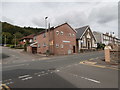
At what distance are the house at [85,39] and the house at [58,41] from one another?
2951 millimetres

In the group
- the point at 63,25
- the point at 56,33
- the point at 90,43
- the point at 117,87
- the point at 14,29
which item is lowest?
the point at 117,87

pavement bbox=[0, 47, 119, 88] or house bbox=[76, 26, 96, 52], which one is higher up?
house bbox=[76, 26, 96, 52]

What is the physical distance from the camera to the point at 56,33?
26984 mm

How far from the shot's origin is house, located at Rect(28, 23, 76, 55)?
26688 mm

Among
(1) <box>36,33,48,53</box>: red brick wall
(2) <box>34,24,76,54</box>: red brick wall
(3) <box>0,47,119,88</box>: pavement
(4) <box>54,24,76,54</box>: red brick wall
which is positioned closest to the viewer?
(3) <box>0,47,119,88</box>: pavement

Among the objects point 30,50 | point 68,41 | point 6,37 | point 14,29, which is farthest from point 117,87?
point 14,29

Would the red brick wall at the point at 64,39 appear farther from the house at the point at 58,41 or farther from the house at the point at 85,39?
the house at the point at 85,39

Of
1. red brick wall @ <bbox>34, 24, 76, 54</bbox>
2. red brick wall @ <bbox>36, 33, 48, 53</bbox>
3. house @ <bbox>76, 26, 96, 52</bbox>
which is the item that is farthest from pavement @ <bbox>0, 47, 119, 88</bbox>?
house @ <bbox>76, 26, 96, 52</bbox>

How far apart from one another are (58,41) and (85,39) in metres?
13.1

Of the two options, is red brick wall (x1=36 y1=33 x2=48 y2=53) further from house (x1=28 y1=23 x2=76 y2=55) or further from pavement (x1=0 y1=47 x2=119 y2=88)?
pavement (x1=0 y1=47 x2=119 y2=88)

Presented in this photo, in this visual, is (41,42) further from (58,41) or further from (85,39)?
(85,39)

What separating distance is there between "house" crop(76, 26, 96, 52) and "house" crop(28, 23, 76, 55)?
2.95 metres

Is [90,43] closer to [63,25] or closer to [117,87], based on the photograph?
[63,25]

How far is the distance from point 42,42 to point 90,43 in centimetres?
1956
